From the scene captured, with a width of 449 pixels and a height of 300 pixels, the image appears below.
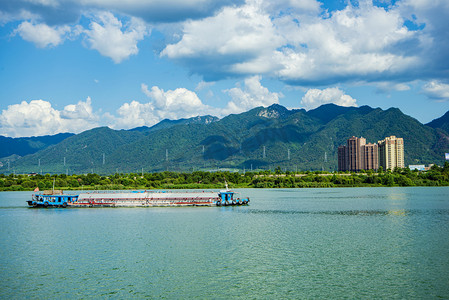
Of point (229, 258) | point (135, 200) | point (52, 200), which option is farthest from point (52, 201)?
point (229, 258)

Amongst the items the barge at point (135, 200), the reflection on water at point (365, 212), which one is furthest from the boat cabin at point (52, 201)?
the reflection on water at point (365, 212)

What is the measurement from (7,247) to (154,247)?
16726 millimetres

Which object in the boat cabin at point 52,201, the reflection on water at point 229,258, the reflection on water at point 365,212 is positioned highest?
the boat cabin at point 52,201

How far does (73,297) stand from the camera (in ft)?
101

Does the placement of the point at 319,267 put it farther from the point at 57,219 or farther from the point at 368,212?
the point at 57,219

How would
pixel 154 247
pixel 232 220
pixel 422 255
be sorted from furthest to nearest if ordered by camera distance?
pixel 232 220 < pixel 154 247 < pixel 422 255

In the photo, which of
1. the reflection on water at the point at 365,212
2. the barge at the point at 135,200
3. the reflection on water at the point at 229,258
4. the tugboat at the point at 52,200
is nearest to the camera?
the reflection on water at the point at 229,258

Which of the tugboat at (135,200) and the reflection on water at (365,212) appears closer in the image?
the reflection on water at (365,212)

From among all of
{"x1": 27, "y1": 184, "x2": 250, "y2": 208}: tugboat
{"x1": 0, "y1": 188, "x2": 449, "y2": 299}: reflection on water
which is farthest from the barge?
{"x1": 0, "y1": 188, "x2": 449, "y2": 299}: reflection on water

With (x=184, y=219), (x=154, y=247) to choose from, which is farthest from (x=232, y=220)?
(x=154, y=247)

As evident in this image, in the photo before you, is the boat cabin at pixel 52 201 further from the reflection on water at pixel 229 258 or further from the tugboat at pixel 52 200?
the reflection on water at pixel 229 258

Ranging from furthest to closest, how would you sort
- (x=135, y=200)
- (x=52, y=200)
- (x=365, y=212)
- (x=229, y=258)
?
1. (x=52, y=200)
2. (x=135, y=200)
3. (x=365, y=212)
4. (x=229, y=258)

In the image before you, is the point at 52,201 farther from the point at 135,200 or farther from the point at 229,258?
the point at 229,258

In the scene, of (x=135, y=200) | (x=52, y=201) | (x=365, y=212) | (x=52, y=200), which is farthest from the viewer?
(x=52, y=200)
